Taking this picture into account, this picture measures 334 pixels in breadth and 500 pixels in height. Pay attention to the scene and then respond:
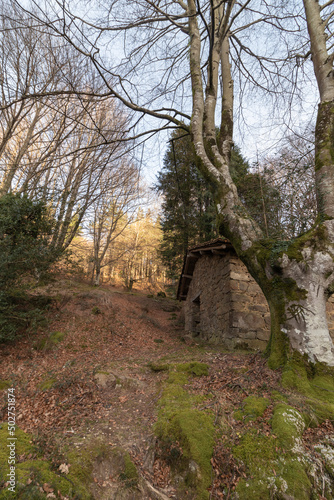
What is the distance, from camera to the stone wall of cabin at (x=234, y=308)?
6590mm

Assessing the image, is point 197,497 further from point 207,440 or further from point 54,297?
point 54,297

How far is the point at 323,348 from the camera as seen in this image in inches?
123

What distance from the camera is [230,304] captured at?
271 inches

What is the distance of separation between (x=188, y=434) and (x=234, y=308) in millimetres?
4740

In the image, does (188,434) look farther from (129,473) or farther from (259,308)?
(259,308)

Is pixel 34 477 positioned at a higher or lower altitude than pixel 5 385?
higher

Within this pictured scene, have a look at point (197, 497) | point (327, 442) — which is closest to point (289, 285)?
point (327, 442)

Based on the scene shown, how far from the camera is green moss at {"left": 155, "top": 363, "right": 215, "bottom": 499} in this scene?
1.99m

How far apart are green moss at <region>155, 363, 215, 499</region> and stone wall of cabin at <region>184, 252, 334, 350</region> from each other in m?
3.78

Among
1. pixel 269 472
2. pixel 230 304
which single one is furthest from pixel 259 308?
pixel 269 472

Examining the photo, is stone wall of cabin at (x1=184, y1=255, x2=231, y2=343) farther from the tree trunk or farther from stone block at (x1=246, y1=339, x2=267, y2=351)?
the tree trunk

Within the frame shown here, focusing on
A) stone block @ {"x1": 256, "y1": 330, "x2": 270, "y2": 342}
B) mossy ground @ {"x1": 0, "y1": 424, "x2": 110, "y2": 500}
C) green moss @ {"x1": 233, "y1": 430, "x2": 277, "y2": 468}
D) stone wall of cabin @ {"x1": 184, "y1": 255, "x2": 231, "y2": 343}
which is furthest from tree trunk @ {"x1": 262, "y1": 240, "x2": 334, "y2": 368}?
stone wall of cabin @ {"x1": 184, "y1": 255, "x2": 231, "y2": 343}

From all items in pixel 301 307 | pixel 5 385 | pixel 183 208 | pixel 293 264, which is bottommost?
pixel 5 385

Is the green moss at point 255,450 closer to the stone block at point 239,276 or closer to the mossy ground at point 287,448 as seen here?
the mossy ground at point 287,448
